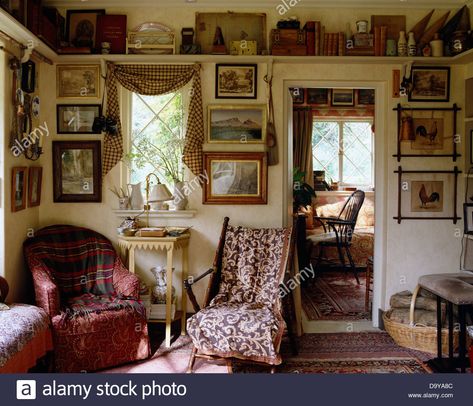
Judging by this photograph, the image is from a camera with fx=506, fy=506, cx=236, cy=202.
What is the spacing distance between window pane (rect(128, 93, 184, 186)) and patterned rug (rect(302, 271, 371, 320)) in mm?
2027

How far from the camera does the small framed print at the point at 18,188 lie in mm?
3836

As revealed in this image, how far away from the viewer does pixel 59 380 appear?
2.46 metres

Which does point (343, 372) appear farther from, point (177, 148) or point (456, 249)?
point (177, 148)

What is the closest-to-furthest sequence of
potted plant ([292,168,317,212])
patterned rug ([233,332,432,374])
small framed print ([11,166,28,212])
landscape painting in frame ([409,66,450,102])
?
patterned rug ([233,332,432,374])
small framed print ([11,166,28,212])
landscape painting in frame ([409,66,450,102])
potted plant ([292,168,317,212])

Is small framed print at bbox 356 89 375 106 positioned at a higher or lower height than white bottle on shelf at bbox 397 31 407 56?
higher

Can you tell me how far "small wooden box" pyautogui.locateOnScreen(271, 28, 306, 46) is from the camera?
4.35 metres

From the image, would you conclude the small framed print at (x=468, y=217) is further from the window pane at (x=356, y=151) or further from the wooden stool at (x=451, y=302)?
the window pane at (x=356, y=151)

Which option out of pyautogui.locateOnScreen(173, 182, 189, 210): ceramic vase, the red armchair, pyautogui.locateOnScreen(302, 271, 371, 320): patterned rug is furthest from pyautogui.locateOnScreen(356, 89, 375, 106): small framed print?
the red armchair

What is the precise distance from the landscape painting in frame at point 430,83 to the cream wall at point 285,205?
87 millimetres

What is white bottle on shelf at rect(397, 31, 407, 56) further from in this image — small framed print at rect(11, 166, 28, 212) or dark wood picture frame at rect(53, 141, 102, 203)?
small framed print at rect(11, 166, 28, 212)

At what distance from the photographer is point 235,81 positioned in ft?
14.7

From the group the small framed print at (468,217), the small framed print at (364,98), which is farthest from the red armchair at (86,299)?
the small framed print at (364,98)

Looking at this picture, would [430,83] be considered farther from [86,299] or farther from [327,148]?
[327,148]

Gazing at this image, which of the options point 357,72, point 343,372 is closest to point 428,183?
point 357,72
